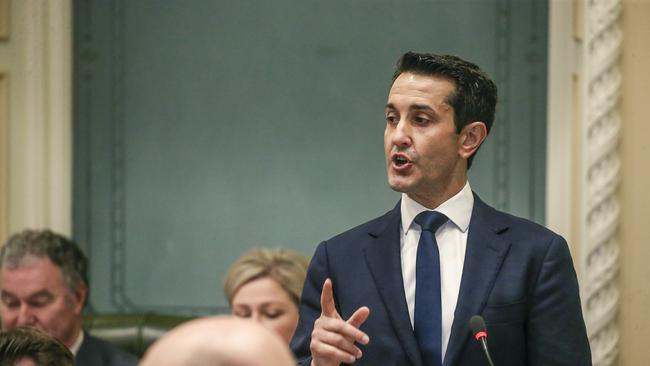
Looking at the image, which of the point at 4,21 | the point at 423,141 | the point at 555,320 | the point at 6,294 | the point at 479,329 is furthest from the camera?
the point at 4,21

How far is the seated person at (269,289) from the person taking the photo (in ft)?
11.5

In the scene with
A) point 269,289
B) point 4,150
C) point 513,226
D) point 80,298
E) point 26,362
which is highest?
point 513,226

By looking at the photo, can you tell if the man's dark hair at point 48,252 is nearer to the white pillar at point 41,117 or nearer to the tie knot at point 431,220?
the white pillar at point 41,117

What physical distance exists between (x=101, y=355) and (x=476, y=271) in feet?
5.35

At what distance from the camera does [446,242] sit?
7.98 ft

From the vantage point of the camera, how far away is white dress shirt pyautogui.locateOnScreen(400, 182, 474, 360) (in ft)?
7.80

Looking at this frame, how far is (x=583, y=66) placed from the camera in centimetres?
368

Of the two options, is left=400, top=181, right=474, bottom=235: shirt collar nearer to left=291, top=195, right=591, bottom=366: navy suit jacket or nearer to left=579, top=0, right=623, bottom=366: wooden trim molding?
left=291, top=195, right=591, bottom=366: navy suit jacket

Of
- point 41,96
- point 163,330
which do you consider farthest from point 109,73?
point 163,330

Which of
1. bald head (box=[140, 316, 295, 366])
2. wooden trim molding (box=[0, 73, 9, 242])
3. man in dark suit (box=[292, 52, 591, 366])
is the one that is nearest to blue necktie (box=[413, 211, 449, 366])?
man in dark suit (box=[292, 52, 591, 366])

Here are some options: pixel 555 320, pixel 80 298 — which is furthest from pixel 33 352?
pixel 80 298

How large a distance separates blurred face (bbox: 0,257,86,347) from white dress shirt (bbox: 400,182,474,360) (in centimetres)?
156

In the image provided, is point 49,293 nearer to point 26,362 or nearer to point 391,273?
point 26,362

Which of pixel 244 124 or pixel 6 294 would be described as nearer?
pixel 6 294
